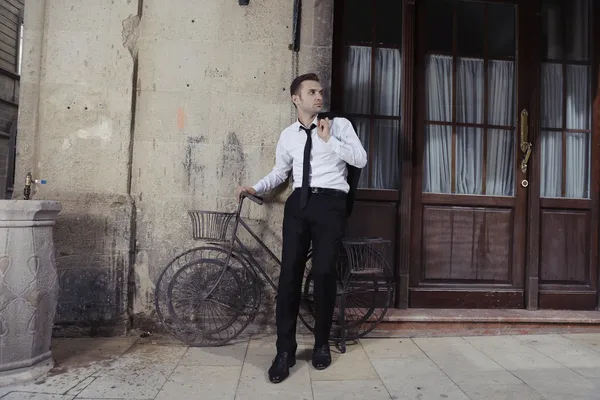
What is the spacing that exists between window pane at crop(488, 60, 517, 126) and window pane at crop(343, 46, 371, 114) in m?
1.38

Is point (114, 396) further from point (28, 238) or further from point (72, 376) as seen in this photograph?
point (28, 238)

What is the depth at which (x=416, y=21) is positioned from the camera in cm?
462

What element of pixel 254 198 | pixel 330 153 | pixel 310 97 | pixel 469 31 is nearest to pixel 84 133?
pixel 254 198

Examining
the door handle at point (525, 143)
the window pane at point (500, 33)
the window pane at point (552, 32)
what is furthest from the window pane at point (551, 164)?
the window pane at point (500, 33)

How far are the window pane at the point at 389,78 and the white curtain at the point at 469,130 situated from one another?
350 mm

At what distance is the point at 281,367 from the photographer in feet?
10.0

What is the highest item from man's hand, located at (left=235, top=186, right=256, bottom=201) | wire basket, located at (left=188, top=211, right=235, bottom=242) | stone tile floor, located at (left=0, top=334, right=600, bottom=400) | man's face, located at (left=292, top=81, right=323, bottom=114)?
man's face, located at (left=292, top=81, right=323, bottom=114)

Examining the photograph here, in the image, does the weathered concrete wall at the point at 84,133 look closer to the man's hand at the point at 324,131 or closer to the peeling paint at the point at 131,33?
the peeling paint at the point at 131,33

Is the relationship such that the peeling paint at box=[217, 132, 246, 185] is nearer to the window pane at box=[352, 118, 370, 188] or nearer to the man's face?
the man's face

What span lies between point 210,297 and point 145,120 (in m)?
1.81

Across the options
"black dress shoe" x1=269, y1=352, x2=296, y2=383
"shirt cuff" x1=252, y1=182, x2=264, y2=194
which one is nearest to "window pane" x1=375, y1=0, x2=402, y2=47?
"shirt cuff" x1=252, y1=182, x2=264, y2=194

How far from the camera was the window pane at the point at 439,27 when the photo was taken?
4.65 meters

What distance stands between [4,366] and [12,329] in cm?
26

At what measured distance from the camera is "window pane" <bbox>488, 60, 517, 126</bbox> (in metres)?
4.70
